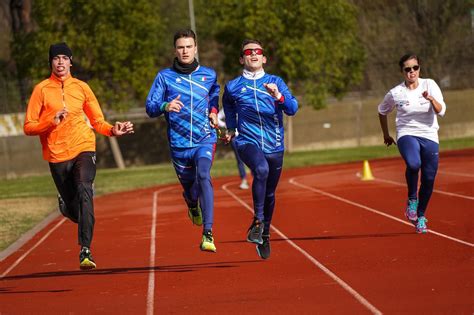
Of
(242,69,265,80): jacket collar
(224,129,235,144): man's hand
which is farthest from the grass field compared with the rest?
(242,69,265,80): jacket collar

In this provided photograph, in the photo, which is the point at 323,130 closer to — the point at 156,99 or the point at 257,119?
the point at 257,119

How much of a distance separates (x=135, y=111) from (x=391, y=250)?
37.7m

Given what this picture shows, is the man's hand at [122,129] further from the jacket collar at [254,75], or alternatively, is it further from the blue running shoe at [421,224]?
the blue running shoe at [421,224]

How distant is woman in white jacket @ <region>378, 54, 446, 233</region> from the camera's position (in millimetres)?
12492

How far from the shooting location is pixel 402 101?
12.6 meters

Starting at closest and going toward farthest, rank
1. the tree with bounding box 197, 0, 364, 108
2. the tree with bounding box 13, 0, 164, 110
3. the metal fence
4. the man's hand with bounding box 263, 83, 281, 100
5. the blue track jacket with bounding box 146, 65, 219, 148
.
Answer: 1. the man's hand with bounding box 263, 83, 281, 100
2. the blue track jacket with bounding box 146, 65, 219, 148
3. the tree with bounding box 13, 0, 164, 110
4. the tree with bounding box 197, 0, 364, 108
5. the metal fence

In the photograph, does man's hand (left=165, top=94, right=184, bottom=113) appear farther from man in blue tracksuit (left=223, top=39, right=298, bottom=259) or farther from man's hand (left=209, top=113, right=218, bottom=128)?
man in blue tracksuit (left=223, top=39, right=298, bottom=259)

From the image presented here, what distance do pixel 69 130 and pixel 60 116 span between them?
431 millimetres

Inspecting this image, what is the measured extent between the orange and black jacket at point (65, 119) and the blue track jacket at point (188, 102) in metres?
0.61

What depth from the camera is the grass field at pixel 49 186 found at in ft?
62.0

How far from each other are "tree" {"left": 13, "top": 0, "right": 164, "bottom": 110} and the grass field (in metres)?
4.49

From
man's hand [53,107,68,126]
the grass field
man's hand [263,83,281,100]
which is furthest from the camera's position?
the grass field

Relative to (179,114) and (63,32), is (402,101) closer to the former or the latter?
(179,114)

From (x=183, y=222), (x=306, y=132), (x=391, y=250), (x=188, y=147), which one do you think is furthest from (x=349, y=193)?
(x=306, y=132)
